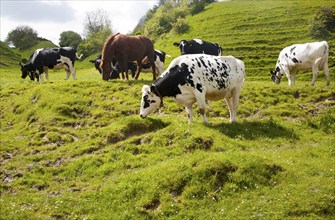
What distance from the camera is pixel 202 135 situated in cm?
1329

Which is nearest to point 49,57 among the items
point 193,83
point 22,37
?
point 193,83

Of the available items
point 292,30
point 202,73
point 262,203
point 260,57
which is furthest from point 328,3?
point 262,203

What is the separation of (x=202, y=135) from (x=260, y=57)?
38.4 metres

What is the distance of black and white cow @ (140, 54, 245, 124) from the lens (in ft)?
46.6

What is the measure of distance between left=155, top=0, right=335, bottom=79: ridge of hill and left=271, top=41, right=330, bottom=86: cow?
18.3m

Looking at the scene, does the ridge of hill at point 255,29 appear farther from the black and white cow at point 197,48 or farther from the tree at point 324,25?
the black and white cow at point 197,48

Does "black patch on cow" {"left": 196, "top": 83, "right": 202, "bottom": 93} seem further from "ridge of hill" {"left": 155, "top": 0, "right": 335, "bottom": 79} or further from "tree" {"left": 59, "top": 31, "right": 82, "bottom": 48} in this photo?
"tree" {"left": 59, "top": 31, "right": 82, "bottom": 48}

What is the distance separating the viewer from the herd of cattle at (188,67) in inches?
564

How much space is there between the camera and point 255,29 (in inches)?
2442

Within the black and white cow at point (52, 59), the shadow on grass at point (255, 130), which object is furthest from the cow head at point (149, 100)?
the black and white cow at point (52, 59)

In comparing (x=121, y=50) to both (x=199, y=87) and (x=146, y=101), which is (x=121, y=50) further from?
(x=199, y=87)

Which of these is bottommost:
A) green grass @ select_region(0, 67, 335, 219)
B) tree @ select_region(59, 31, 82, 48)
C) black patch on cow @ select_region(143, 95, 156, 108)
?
green grass @ select_region(0, 67, 335, 219)

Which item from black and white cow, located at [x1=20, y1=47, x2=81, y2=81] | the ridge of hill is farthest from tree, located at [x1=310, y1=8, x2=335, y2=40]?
black and white cow, located at [x1=20, y1=47, x2=81, y2=81]

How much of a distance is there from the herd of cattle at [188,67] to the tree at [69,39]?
79515mm
